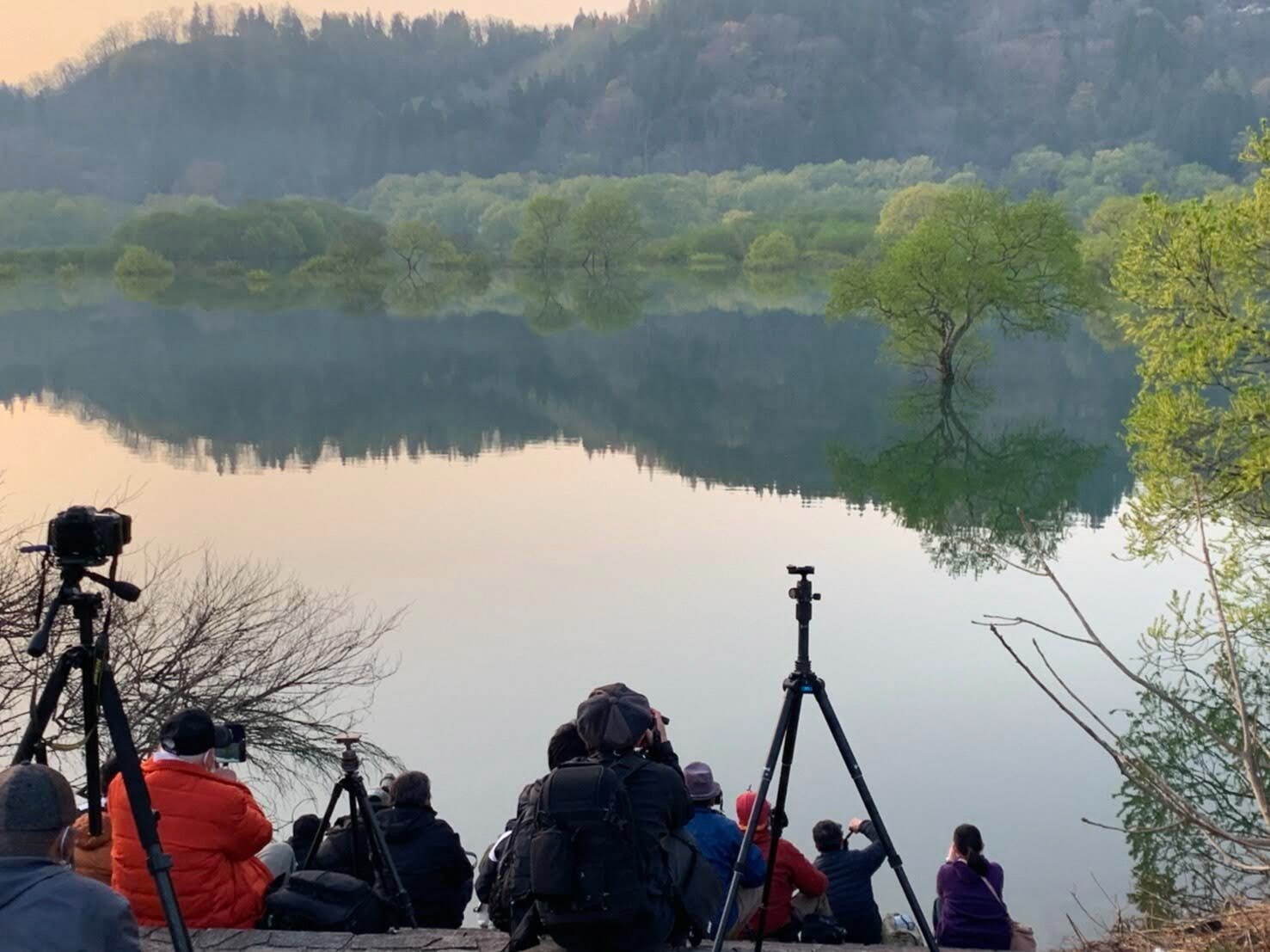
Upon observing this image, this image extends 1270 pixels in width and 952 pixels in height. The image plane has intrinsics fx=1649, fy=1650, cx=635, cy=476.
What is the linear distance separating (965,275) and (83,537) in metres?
30.7

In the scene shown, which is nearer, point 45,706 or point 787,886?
point 45,706

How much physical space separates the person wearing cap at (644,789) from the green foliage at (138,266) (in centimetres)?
9317

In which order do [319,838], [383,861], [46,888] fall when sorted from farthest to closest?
1. [319,838]
2. [383,861]
3. [46,888]

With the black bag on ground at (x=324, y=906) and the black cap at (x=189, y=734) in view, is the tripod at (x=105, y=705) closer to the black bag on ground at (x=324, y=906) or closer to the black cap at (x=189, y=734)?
the black cap at (x=189, y=734)

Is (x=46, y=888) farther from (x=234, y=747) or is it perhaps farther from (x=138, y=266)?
(x=138, y=266)

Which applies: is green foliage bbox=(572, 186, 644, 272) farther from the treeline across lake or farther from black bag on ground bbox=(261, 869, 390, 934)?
black bag on ground bbox=(261, 869, 390, 934)

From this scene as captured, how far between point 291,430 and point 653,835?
26.5 m

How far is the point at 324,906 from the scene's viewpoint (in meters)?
5.44

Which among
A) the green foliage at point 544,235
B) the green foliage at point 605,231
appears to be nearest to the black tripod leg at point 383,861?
the green foliage at point 605,231

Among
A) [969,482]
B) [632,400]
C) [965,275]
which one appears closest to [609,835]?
[969,482]

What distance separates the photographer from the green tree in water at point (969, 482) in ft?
65.3

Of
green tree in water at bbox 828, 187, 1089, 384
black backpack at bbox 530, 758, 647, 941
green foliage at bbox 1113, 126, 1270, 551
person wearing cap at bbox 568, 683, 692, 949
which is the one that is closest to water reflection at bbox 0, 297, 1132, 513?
green tree in water at bbox 828, 187, 1089, 384

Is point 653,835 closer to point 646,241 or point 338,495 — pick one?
point 338,495

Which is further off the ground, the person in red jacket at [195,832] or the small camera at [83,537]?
the small camera at [83,537]
